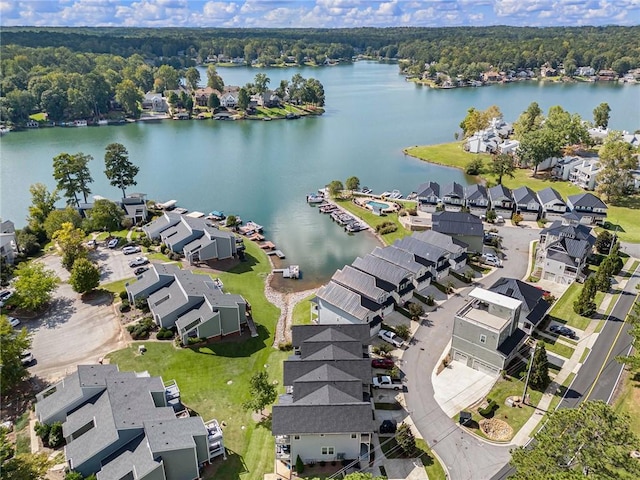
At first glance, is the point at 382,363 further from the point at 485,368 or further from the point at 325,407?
the point at 325,407

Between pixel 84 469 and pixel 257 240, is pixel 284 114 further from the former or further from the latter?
pixel 84 469

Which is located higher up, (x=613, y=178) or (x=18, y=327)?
(x=613, y=178)

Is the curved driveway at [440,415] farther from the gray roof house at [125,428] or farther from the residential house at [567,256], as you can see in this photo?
the gray roof house at [125,428]

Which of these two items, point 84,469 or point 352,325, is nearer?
point 84,469

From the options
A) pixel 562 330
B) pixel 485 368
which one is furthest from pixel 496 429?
pixel 562 330

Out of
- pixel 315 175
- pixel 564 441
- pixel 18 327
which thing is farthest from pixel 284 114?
pixel 564 441

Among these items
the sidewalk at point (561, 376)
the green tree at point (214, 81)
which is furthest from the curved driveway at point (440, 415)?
the green tree at point (214, 81)

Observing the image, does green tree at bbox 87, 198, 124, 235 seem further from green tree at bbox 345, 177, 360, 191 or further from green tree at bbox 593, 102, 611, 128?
green tree at bbox 593, 102, 611, 128
